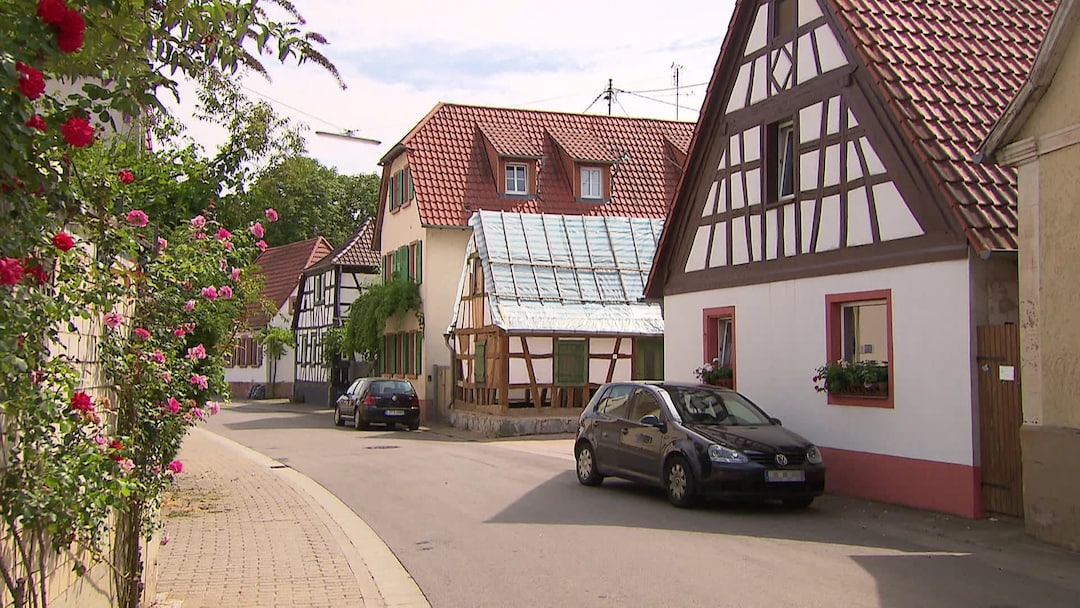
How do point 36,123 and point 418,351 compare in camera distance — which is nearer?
point 36,123

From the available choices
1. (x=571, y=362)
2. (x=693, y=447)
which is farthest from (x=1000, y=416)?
(x=571, y=362)

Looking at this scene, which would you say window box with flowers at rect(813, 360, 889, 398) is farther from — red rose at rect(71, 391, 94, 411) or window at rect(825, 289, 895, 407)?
red rose at rect(71, 391, 94, 411)

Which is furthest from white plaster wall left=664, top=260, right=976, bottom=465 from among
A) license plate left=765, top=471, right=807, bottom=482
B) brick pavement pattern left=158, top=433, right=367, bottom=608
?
brick pavement pattern left=158, top=433, right=367, bottom=608

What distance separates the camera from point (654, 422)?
1395cm

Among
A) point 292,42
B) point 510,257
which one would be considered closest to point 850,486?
point 292,42

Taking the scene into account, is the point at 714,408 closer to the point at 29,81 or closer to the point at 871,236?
the point at 871,236

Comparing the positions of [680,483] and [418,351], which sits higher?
[418,351]

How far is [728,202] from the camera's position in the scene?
17797 millimetres

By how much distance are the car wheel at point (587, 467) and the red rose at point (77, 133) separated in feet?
40.7

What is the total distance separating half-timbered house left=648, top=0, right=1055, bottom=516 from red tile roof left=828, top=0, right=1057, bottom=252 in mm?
31

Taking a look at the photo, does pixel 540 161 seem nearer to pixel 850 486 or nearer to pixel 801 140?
pixel 801 140

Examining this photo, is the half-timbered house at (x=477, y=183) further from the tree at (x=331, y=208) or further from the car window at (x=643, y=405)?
the tree at (x=331, y=208)

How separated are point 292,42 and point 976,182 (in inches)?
420

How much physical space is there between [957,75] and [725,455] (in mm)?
6457
